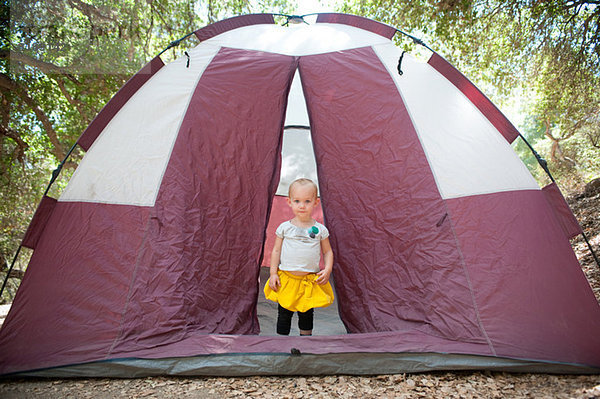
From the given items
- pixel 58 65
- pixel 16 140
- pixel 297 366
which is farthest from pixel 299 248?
pixel 16 140

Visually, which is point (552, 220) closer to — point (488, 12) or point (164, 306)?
point (164, 306)

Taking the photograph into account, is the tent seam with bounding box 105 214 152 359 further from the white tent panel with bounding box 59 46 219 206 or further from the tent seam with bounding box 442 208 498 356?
the tent seam with bounding box 442 208 498 356

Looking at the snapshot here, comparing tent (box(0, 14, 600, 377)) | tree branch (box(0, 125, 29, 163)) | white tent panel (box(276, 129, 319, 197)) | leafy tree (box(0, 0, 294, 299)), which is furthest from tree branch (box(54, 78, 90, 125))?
tent (box(0, 14, 600, 377))

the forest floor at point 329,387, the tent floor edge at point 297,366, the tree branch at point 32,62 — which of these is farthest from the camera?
the tree branch at point 32,62

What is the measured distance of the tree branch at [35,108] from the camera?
545 cm

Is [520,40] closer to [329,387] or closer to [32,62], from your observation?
[329,387]

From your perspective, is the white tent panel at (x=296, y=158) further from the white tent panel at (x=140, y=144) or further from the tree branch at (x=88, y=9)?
the tree branch at (x=88, y=9)

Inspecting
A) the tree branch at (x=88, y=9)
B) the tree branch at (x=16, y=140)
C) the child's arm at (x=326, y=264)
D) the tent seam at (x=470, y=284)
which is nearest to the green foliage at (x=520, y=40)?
the tree branch at (x=88, y=9)

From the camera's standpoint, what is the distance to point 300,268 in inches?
94.7

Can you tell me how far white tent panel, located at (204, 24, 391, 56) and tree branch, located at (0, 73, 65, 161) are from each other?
438cm

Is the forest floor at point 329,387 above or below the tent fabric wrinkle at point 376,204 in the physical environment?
below

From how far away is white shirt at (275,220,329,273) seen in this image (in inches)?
95.2

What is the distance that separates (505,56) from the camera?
6707 millimetres

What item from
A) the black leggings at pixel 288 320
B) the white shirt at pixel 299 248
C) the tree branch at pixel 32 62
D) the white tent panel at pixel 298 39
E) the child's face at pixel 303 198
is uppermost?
the tree branch at pixel 32 62
